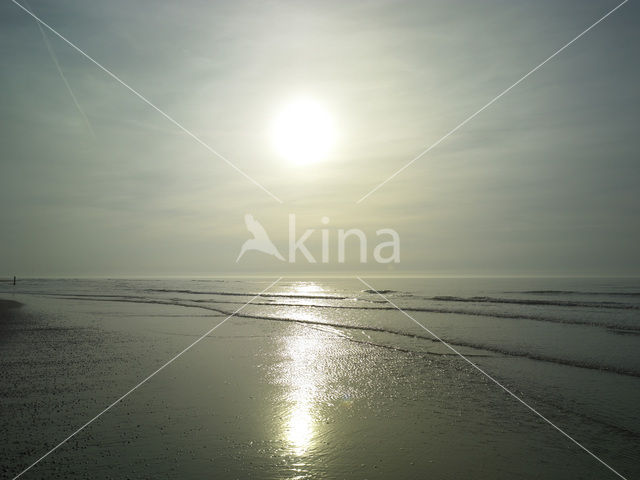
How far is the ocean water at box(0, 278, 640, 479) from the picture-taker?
5.34m

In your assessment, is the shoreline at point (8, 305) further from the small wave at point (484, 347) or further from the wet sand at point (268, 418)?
the small wave at point (484, 347)

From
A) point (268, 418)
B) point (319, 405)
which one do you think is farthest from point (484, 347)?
point (268, 418)

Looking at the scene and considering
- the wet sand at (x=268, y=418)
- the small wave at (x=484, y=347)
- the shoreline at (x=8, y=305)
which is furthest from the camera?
the shoreline at (x=8, y=305)

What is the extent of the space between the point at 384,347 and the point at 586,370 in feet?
19.8

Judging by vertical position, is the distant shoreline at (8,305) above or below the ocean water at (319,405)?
above

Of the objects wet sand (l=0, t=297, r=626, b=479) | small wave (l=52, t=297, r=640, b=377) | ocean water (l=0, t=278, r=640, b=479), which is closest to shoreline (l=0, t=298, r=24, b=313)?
ocean water (l=0, t=278, r=640, b=479)

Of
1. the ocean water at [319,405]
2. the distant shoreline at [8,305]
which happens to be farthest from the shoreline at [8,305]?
the ocean water at [319,405]

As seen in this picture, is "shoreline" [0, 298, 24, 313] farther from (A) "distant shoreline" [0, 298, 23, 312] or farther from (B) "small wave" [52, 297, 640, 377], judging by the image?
(B) "small wave" [52, 297, 640, 377]

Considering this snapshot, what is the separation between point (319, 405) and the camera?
773cm

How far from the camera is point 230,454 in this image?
5551mm

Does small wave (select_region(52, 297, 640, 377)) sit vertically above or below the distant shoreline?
below

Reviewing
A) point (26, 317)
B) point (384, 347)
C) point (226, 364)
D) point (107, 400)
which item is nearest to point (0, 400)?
point (107, 400)

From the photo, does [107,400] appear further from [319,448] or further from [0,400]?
[319,448]

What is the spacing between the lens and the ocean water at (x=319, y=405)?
210 inches
